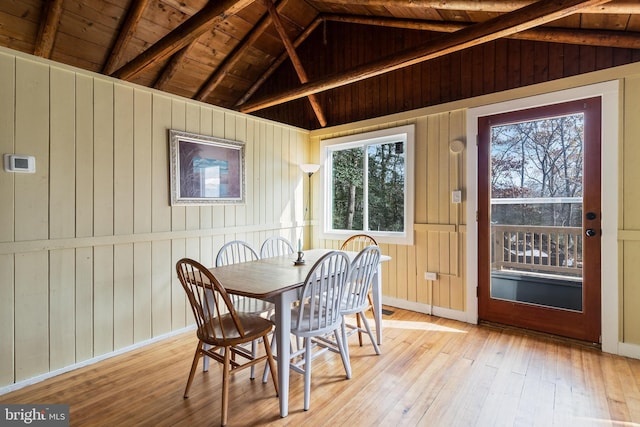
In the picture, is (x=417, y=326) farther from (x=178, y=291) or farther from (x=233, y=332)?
(x=178, y=291)

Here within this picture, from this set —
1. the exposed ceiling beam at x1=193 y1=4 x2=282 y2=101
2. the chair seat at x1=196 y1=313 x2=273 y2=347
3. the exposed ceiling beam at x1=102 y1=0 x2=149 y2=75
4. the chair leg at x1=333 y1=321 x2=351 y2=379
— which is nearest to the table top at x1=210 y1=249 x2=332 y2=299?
the chair seat at x1=196 y1=313 x2=273 y2=347

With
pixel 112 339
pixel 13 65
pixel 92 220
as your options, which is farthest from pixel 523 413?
pixel 13 65

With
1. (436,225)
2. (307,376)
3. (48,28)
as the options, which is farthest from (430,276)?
(48,28)

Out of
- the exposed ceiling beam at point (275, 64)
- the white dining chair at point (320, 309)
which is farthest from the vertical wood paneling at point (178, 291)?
the exposed ceiling beam at point (275, 64)

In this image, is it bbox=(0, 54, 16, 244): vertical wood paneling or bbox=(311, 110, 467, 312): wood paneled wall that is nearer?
bbox=(0, 54, 16, 244): vertical wood paneling

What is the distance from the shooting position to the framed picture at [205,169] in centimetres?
311

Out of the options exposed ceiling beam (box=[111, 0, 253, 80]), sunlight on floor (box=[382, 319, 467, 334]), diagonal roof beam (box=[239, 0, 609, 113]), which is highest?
exposed ceiling beam (box=[111, 0, 253, 80])

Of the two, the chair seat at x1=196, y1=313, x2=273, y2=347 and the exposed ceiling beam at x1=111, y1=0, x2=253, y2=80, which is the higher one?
the exposed ceiling beam at x1=111, y1=0, x2=253, y2=80

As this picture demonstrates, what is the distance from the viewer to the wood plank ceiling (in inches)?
102

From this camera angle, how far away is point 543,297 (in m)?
2.99

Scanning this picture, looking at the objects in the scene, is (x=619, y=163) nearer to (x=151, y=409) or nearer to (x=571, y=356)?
(x=571, y=356)

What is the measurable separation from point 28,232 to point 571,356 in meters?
4.26

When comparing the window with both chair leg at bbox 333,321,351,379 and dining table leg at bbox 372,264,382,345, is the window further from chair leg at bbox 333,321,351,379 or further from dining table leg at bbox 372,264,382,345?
chair leg at bbox 333,321,351,379

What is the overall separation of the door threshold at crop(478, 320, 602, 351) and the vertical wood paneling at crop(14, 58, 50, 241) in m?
4.00
